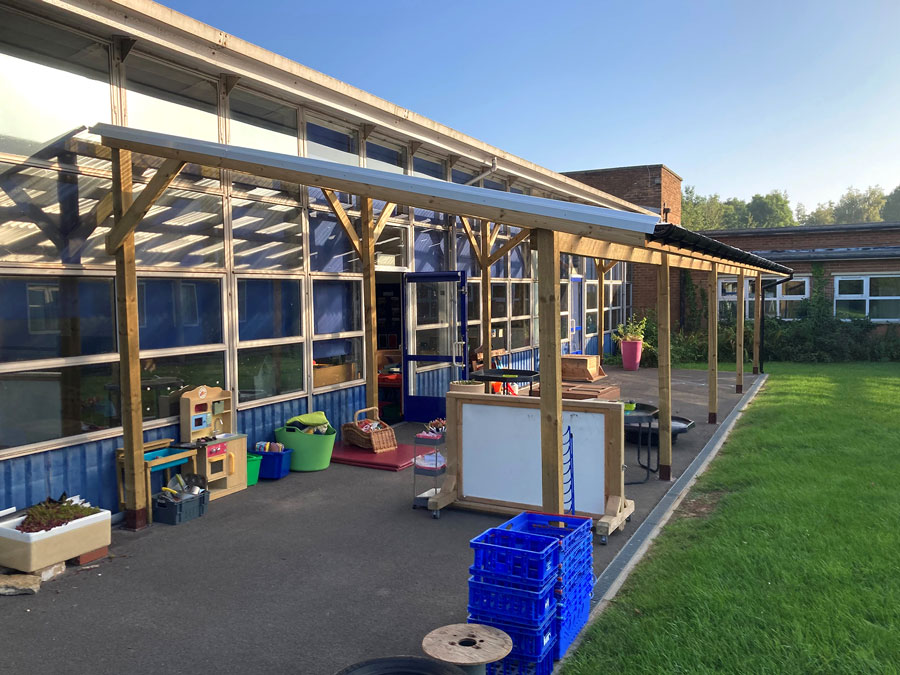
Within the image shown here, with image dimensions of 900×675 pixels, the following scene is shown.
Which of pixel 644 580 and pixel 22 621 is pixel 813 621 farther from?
pixel 22 621

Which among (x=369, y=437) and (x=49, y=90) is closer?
(x=49, y=90)

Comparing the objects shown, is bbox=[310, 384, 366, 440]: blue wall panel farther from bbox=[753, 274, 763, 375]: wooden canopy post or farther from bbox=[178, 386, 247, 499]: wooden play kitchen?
bbox=[753, 274, 763, 375]: wooden canopy post

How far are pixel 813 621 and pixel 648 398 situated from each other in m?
9.34

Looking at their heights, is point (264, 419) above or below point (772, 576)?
above

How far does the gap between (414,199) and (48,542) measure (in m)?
3.72

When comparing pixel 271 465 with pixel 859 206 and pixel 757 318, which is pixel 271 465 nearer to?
pixel 757 318

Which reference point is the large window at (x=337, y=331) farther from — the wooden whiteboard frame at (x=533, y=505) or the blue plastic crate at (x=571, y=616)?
the blue plastic crate at (x=571, y=616)

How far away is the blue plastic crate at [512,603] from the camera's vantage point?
12.0 feet

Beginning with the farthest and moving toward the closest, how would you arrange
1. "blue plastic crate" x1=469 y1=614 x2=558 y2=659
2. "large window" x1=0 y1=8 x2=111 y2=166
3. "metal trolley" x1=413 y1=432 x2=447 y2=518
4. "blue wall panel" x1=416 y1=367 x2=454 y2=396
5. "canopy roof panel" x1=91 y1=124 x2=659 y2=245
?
"blue wall panel" x1=416 y1=367 x2=454 y2=396 < "metal trolley" x1=413 y1=432 x2=447 y2=518 < "large window" x1=0 y1=8 x2=111 y2=166 < "canopy roof panel" x1=91 y1=124 x2=659 y2=245 < "blue plastic crate" x1=469 y1=614 x2=558 y2=659

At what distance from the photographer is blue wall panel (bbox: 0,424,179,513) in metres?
5.75

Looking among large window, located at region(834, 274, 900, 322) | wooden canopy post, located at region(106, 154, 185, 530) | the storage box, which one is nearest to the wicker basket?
the storage box

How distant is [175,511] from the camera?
6.44 metres

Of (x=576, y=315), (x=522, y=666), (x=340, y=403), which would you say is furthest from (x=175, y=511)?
(x=576, y=315)

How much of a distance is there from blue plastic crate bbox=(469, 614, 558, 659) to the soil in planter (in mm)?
3440
